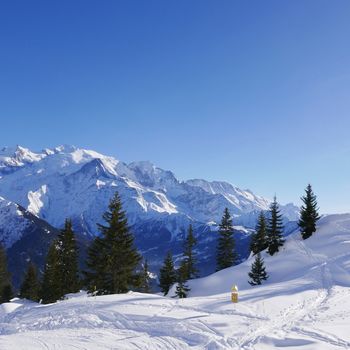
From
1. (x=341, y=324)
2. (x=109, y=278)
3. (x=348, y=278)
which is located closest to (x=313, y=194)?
(x=348, y=278)

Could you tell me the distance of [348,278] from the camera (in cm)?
3453

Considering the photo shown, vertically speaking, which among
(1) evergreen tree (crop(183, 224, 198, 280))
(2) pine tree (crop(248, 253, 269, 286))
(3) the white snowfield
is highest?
(1) evergreen tree (crop(183, 224, 198, 280))

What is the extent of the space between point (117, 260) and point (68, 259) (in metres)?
16.8

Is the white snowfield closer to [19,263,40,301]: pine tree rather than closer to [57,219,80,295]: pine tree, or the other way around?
[57,219,80,295]: pine tree

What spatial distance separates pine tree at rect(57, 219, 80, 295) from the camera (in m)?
51.6

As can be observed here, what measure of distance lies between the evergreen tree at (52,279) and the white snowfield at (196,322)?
21.1 m

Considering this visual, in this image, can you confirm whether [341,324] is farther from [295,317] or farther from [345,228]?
[345,228]

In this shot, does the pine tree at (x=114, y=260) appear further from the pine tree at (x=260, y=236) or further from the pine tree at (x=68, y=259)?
the pine tree at (x=260, y=236)

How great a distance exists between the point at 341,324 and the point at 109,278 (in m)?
25.1

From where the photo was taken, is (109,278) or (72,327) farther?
(109,278)

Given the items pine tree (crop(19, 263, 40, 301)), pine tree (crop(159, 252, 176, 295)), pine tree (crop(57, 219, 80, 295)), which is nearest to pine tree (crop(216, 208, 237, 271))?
pine tree (crop(159, 252, 176, 295))

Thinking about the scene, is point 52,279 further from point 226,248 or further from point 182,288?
point 226,248

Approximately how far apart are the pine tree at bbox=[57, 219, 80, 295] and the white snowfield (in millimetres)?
24265

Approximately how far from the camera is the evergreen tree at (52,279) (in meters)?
48.0
